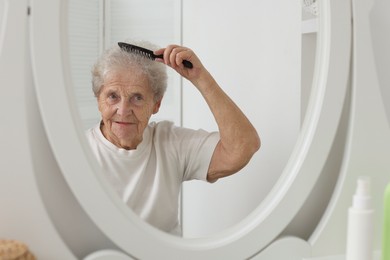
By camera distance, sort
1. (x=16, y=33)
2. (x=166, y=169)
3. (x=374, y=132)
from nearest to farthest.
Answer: (x=16, y=33) < (x=166, y=169) < (x=374, y=132)

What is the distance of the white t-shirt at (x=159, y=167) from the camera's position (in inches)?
29.3

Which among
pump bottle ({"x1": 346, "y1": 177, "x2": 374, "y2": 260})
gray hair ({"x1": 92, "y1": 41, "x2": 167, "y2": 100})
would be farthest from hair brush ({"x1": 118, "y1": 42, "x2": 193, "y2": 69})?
pump bottle ({"x1": 346, "y1": 177, "x2": 374, "y2": 260})

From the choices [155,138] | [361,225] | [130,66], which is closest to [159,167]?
[155,138]

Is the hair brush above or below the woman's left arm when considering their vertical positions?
above

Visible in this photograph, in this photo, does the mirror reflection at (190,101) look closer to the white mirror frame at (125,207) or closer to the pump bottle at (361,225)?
the white mirror frame at (125,207)

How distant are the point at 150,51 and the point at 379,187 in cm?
41

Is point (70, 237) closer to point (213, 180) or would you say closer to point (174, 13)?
point (213, 180)

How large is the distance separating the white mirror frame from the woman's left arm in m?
0.07

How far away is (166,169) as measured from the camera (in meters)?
0.78

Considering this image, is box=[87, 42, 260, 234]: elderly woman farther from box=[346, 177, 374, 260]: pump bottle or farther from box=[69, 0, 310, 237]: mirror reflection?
box=[346, 177, 374, 260]: pump bottle

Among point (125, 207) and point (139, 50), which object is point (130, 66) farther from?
point (125, 207)

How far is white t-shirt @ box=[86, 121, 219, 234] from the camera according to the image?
74 centimetres

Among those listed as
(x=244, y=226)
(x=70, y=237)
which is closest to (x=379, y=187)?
(x=244, y=226)

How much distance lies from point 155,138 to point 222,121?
0.10 meters
